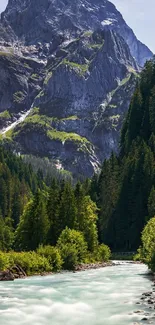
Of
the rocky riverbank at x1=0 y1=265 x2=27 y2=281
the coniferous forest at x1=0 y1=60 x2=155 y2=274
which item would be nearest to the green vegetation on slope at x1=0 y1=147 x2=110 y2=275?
the coniferous forest at x1=0 y1=60 x2=155 y2=274

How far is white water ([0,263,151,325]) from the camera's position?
29.1 m

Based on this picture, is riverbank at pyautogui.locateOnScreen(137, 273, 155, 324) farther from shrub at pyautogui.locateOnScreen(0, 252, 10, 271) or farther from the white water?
shrub at pyautogui.locateOnScreen(0, 252, 10, 271)

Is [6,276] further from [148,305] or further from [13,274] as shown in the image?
[148,305]

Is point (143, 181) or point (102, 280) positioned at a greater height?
point (143, 181)

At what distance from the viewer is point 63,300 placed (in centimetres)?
3675

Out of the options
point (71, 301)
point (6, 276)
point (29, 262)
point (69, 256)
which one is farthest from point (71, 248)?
point (71, 301)

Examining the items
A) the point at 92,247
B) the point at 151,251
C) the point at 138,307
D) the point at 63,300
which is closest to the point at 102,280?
the point at 151,251

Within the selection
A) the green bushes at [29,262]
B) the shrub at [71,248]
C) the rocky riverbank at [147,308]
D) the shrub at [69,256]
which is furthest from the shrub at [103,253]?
the rocky riverbank at [147,308]

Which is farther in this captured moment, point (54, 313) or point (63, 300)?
point (63, 300)

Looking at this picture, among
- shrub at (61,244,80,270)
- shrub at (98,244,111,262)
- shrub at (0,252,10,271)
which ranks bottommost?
shrub at (98,244,111,262)

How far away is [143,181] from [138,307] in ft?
288

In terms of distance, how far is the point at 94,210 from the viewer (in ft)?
361

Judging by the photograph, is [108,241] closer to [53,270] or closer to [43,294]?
[53,270]

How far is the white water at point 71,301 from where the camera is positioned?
29125 mm
